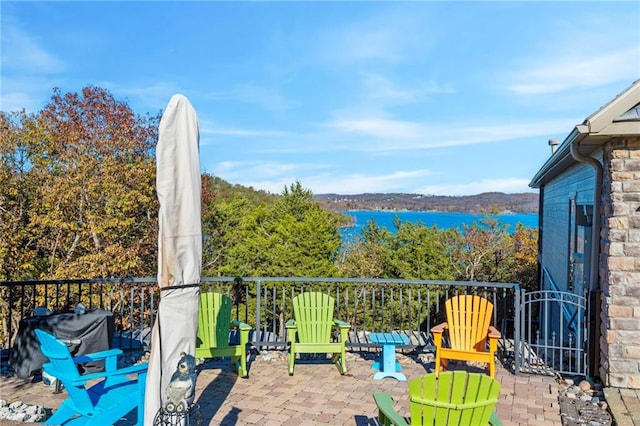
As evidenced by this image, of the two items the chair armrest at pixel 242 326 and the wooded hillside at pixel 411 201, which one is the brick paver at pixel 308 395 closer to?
the chair armrest at pixel 242 326

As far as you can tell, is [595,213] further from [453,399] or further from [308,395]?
[308,395]

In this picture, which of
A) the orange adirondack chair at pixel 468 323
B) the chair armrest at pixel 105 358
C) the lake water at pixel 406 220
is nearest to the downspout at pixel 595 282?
the orange adirondack chair at pixel 468 323

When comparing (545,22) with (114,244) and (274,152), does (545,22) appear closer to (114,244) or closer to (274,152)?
(114,244)

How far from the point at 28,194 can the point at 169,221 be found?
1207 centimetres

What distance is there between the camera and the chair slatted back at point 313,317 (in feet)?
17.3

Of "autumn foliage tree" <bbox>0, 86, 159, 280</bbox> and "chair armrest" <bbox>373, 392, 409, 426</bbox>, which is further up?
"autumn foliage tree" <bbox>0, 86, 159, 280</bbox>

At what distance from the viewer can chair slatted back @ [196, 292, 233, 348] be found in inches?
194

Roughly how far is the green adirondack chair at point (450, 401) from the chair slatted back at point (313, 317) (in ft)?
7.34

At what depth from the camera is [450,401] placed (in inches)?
115

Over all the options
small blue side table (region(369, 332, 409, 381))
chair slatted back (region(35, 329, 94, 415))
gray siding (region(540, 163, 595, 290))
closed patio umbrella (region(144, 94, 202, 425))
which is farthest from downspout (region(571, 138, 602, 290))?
chair slatted back (region(35, 329, 94, 415))

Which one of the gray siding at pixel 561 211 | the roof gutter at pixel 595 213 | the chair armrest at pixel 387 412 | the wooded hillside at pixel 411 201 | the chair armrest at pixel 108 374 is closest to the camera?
the chair armrest at pixel 387 412

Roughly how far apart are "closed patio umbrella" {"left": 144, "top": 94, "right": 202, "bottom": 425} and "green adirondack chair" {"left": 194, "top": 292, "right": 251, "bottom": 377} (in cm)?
202

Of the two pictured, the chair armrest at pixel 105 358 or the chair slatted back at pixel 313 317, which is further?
the chair slatted back at pixel 313 317

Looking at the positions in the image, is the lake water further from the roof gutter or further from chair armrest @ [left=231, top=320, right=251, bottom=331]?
chair armrest @ [left=231, top=320, right=251, bottom=331]
